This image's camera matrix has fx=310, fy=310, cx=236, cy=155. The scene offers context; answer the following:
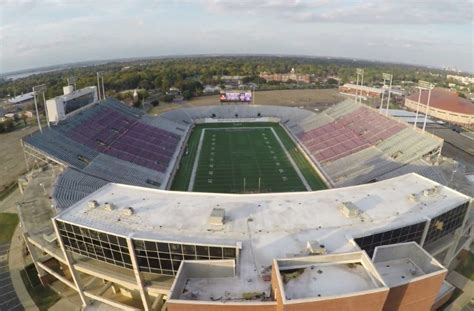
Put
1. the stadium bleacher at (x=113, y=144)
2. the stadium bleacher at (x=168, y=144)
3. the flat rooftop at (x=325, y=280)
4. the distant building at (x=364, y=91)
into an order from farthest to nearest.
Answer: the distant building at (x=364, y=91), the stadium bleacher at (x=168, y=144), the stadium bleacher at (x=113, y=144), the flat rooftop at (x=325, y=280)

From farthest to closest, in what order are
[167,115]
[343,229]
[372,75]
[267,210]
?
[372,75] < [167,115] < [267,210] < [343,229]

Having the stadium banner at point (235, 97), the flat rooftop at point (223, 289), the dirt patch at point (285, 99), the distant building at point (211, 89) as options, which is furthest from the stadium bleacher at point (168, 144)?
the distant building at point (211, 89)

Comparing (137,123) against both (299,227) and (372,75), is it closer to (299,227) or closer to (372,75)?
(299,227)

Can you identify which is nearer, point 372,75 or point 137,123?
point 137,123

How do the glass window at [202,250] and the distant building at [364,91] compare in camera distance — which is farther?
the distant building at [364,91]

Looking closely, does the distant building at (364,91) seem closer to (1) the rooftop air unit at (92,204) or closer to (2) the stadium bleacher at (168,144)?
(2) the stadium bleacher at (168,144)

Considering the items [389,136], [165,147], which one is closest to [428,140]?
[389,136]

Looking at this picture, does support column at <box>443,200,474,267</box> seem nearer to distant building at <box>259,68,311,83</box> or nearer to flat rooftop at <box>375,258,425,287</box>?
flat rooftop at <box>375,258,425,287</box>
